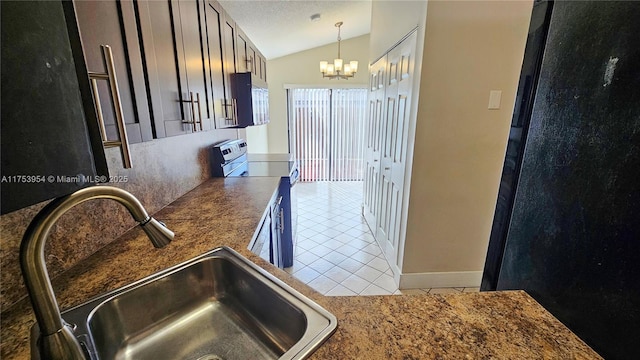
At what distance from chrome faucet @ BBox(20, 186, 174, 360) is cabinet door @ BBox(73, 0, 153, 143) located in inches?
12.0

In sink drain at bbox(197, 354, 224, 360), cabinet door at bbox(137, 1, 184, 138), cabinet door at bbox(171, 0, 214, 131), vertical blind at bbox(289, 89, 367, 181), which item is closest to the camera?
sink drain at bbox(197, 354, 224, 360)

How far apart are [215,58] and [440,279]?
2.38m

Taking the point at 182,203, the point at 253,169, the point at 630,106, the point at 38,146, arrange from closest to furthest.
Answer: the point at 38,146
the point at 630,106
the point at 182,203
the point at 253,169

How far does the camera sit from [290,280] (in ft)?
2.79

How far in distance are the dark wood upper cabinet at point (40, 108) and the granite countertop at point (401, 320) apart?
476mm

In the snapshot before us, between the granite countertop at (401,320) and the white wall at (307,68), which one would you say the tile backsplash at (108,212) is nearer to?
the granite countertop at (401,320)

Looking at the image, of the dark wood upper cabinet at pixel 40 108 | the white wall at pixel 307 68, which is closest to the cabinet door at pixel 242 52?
the dark wood upper cabinet at pixel 40 108

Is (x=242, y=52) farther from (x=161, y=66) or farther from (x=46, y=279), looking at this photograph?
(x=46, y=279)

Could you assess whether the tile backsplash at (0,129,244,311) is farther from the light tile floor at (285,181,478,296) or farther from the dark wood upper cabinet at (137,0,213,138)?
the light tile floor at (285,181,478,296)

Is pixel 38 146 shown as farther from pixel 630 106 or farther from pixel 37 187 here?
pixel 630 106

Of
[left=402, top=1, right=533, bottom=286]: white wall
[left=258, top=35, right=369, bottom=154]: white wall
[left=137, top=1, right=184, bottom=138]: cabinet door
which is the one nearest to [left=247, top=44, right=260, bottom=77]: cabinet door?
Result: [left=137, top=1, right=184, bottom=138]: cabinet door

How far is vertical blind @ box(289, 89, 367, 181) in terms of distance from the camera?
545cm

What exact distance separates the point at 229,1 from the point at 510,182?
2406 mm

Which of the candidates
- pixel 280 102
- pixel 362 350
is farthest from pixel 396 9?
pixel 280 102
